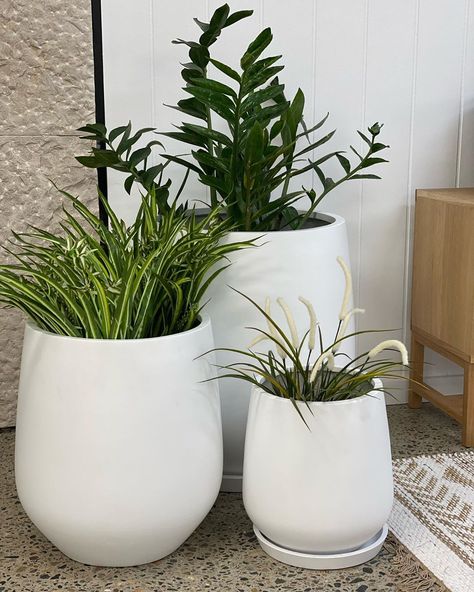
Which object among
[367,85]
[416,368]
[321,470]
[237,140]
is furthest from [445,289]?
[321,470]

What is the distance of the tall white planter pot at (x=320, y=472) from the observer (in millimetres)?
1056

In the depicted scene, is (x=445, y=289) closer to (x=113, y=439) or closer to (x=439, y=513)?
(x=439, y=513)

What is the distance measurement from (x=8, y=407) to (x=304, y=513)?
756mm

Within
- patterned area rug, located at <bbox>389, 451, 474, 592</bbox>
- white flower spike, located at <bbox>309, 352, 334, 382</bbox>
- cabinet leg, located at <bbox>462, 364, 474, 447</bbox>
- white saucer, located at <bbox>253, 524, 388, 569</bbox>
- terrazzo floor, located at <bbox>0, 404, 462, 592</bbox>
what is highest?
white flower spike, located at <bbox>309, 352, 334, 382</bbox>

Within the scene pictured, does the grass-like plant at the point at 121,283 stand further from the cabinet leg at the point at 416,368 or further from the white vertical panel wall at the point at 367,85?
the cabinet leg at the point at 416,368

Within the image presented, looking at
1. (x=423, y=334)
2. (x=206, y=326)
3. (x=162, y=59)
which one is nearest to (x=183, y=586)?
(x=206, y=326)

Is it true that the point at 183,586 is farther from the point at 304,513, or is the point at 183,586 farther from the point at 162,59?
the point at 162,59

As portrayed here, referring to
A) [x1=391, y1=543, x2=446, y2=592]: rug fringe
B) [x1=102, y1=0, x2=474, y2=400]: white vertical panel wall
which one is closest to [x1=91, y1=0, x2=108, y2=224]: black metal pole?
[x1=102, y1=0, x2=474, y2=400]: white vertical panel wall

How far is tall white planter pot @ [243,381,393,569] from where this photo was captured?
3.46 ft

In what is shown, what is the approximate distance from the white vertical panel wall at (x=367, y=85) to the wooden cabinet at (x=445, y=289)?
0.06 m

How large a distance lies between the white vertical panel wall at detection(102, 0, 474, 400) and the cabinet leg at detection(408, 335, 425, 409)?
5 cm

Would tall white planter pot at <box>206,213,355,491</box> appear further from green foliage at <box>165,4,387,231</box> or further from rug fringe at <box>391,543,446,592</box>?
rug fringe at <box>391,543,446,592</box>

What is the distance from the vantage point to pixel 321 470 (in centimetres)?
106

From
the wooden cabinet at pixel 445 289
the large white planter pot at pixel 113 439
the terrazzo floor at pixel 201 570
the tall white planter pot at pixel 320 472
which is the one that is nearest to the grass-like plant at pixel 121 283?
the large white planter pot at pixel 113 439
